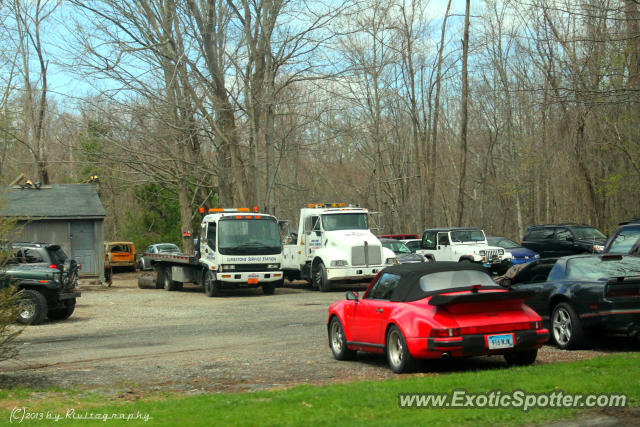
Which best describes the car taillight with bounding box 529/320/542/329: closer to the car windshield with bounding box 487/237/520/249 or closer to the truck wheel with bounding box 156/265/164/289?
the car windshield with bounding box 487/237/520/249

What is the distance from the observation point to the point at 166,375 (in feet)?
35.9

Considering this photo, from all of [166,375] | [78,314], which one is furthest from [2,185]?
[78,314]

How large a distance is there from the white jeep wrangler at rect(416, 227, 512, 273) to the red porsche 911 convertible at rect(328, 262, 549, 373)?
19260mm

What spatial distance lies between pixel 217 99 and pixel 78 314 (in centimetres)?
1319

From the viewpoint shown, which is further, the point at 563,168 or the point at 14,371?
the point at 563,168

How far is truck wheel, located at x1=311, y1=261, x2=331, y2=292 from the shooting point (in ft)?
86.7

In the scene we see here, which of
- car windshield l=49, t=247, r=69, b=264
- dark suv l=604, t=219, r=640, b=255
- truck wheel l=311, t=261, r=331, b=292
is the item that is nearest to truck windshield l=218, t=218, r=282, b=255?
truck wheel l=311, t=261, r=331, b=292

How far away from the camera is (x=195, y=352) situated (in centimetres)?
1347

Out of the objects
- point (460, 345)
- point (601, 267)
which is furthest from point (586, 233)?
point (460, 345)

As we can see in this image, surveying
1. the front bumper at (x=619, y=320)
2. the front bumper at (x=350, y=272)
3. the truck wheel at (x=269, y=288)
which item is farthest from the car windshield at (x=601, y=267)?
the truck wheel at (x=269, y=288)

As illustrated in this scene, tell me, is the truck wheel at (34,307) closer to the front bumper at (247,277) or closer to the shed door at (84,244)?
the front bumper at (247,277)

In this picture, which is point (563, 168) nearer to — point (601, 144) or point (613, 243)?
point (601, 144)

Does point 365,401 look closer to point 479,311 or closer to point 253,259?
point 479,311

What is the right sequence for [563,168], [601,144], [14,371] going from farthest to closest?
[563,168], [601,144], [14,371]
